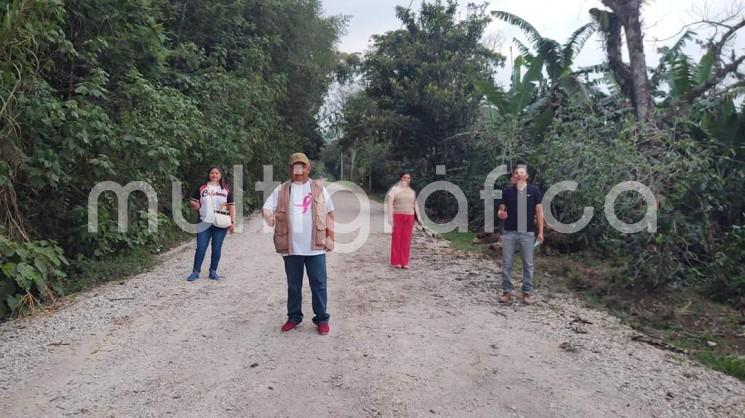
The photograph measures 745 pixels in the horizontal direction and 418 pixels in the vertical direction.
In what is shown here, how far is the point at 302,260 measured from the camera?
5.23 m

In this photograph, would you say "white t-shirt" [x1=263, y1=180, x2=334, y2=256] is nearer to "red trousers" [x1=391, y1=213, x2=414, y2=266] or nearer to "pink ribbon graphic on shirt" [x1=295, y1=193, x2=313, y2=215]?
"pink ribbon graphic on shirt" [x1=295, y1=193, x2=313, y2=215]

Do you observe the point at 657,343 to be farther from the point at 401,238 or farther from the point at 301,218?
the point at 401,238

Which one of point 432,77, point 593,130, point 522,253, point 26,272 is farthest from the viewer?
point 432,77

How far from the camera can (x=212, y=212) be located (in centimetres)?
753

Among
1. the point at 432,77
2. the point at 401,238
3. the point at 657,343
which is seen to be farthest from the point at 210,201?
the point at 432,77

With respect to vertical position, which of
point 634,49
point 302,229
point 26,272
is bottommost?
point 26,272

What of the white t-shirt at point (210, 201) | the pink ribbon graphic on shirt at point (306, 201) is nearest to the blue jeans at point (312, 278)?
the pink ribbon graphic on shirt at point (306, 201)

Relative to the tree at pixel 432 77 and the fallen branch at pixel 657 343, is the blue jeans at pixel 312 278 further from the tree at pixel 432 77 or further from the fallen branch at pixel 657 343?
the tree at pixel 432 77

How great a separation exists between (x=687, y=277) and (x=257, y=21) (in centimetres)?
1516

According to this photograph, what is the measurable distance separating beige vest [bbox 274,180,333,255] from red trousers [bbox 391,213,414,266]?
3.77 meters

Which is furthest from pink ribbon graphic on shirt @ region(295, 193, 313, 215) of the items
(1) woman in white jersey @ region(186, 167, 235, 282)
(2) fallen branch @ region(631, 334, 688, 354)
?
(2) fallen branch @ region(631, 334, 688, 354)

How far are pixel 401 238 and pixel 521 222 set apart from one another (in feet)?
8.87

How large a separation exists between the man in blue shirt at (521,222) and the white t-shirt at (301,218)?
263 centimetres

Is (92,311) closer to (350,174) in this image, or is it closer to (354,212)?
(354,212)
